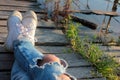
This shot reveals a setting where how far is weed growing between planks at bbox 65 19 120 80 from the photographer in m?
3.66

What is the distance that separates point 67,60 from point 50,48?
1.33 feet

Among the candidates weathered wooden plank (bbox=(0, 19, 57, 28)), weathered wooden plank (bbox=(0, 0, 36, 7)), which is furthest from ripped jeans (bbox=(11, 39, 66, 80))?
weathered wooden plank (bbox=(0, 0, 36, 7))

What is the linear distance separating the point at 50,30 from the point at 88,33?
74cm

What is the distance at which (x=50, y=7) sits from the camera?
19.3ft

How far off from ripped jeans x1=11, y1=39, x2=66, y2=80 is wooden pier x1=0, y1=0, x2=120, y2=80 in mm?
266

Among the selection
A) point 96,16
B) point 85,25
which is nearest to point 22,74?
point 85,25

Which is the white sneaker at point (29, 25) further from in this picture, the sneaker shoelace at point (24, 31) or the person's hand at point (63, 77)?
the person's hand at point (63, 77)

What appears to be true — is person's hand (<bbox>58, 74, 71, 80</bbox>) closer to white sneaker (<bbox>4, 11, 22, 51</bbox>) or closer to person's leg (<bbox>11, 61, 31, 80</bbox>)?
person's leg (<bbox>11, 61, 31, 80</bbox>)

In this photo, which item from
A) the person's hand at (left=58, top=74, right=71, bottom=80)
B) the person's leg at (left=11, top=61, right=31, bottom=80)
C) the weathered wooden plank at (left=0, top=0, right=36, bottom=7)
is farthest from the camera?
the weathered wooden plank at (left=0, top=0, right=36, bottom=7)

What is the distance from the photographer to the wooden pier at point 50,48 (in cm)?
342

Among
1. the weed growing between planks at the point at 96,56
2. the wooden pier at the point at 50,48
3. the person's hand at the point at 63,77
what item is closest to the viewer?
the person's hand at the point at 63,77

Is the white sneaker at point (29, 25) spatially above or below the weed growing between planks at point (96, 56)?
above

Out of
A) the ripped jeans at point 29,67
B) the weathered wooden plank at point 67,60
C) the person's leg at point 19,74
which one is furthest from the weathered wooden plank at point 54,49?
the person's leg at point 19,74

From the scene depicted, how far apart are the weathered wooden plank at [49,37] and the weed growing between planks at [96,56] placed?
0.11 meters
